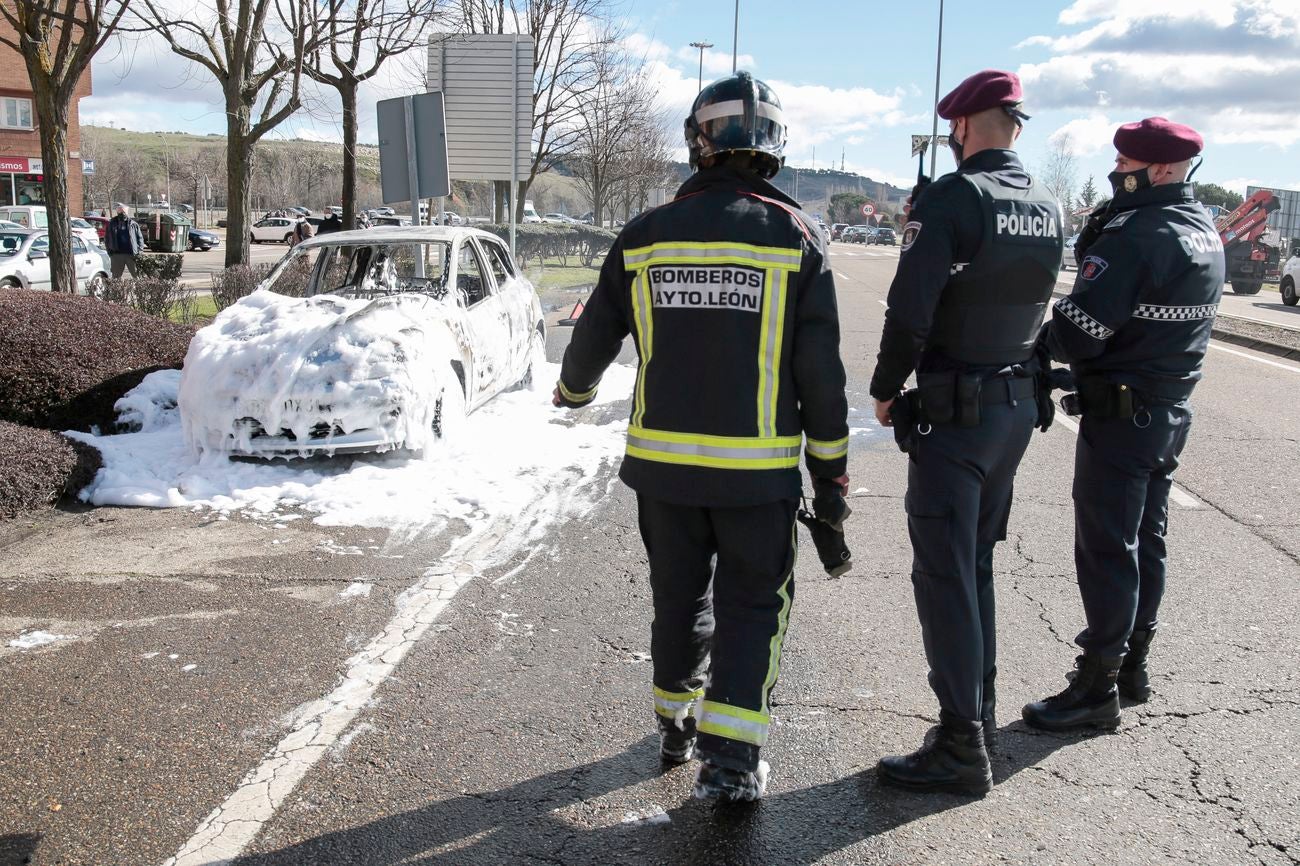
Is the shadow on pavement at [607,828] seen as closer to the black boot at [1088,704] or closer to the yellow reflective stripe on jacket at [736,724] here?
the yellow reflective stripe on jacket at [736,724]

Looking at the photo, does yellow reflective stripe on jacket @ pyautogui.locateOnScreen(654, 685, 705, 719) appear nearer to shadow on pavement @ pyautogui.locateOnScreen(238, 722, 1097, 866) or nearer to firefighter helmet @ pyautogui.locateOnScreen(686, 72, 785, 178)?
shadow on pavement @ pyautogui.locateOnScreen(238, 722, 1097, 866)

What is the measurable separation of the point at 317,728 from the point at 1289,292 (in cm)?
2771

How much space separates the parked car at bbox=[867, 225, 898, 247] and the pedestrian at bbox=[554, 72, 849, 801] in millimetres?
79855

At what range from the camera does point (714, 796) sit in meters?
2.89

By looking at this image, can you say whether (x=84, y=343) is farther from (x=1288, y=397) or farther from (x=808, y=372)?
(x=1288, y=397)

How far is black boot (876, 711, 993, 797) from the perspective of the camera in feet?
10.0

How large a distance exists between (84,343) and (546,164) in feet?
82.4

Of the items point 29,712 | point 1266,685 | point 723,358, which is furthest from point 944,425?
point 29,712

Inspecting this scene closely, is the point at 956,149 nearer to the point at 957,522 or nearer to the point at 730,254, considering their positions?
the point at 730,254

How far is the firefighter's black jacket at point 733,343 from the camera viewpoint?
2764mm

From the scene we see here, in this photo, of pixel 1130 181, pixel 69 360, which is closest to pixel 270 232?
pixel 69 360

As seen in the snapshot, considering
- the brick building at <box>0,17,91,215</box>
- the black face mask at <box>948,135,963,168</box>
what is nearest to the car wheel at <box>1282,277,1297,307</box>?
the black face mask at <box>948,135,963,168</box>

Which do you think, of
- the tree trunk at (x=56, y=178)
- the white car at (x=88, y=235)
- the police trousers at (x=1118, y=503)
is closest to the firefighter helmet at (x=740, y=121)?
the police trousers at (x=1118, y=503)

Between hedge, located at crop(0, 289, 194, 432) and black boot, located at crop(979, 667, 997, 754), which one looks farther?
hedge, located at crop(0, 289, 194, 432)
